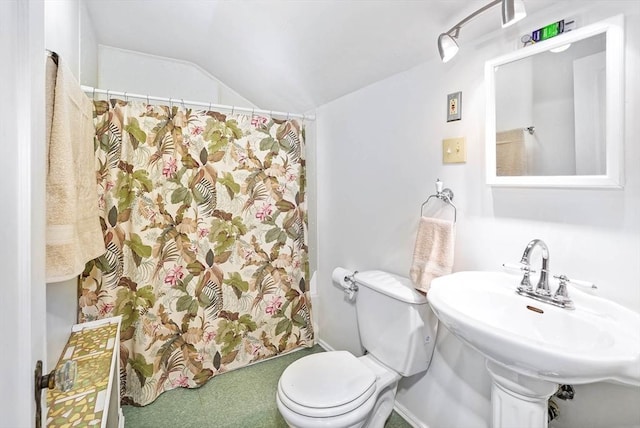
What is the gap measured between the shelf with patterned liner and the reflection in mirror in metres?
1.59

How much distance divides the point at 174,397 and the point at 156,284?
67 cm

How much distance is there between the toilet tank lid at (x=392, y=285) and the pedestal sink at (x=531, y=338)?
274 millimetres

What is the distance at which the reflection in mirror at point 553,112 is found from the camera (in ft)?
3.13

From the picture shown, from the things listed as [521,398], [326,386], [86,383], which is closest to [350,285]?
[326,386]

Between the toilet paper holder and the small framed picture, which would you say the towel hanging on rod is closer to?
the small framed picture

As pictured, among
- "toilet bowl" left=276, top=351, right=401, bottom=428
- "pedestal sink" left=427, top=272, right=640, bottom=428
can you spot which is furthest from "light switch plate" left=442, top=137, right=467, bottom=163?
"toilet bowl" left=276, top=351, right=401, bottom=428

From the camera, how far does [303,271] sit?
90.6 inches

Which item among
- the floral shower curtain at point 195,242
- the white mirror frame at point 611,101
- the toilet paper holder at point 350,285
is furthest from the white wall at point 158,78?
the white mirror frame at point 611,101

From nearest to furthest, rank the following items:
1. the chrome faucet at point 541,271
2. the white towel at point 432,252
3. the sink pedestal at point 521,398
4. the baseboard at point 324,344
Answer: the sink pedestal at point 521,398 < the chrome faucet at point 541,271 < the white towel at point 432,252 < the baseboard at point 324,344

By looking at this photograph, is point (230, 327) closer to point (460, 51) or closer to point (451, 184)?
point (451, 184)

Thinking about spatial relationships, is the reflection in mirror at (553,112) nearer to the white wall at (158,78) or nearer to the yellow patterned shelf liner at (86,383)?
the yellow patterned shelf liner at (86,383)

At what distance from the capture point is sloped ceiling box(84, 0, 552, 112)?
137 centimetres

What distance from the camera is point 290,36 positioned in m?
1.79

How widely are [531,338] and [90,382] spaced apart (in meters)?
1.38
